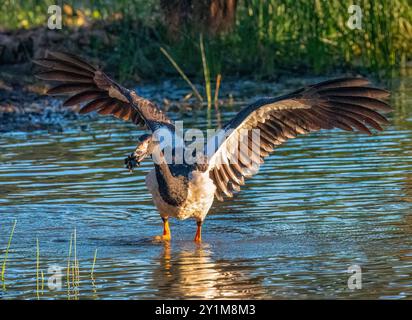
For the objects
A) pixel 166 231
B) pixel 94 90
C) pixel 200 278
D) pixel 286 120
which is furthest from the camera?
pixel 94 90

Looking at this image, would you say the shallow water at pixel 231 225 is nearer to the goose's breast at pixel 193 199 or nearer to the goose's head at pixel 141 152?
the goose's breast at pixel 193 199

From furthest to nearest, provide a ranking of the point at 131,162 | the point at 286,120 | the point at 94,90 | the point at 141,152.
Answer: the point at 94,90 → the point at 286,120 → the point at 141,152 → the point at 131,162

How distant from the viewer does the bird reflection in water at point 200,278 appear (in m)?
7.00

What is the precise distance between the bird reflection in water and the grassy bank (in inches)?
329

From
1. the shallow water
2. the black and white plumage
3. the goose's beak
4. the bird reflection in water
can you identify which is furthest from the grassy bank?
the bird reflection in water

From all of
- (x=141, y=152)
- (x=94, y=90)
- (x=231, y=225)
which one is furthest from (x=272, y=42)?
(x=141, y=152)

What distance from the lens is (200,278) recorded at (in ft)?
24.3

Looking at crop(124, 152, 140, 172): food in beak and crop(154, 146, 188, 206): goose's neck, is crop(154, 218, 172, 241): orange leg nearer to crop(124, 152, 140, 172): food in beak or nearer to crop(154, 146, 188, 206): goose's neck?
crop(154, 146, 188, 206): goose's neck

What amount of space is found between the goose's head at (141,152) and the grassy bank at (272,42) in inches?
307

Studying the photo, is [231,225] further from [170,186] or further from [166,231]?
[170,186]

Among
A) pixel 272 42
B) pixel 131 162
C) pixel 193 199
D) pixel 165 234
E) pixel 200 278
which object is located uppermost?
pixel 272 42

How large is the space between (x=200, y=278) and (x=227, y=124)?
1.78 metres

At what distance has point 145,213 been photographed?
9641 mm
